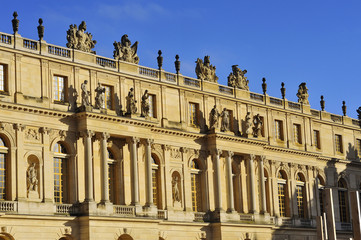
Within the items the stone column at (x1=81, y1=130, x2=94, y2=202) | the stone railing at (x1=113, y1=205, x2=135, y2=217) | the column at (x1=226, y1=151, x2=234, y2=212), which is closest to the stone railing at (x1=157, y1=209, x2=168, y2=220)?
the stone railing at (x1=113, y1=205, x2=135, y2=217)

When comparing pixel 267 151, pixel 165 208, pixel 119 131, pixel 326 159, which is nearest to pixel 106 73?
pixel 119 131

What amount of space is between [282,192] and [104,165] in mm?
20106

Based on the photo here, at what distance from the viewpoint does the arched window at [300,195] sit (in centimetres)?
6081

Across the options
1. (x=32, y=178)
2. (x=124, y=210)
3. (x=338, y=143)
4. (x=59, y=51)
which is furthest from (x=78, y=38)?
(x=338, y=143)

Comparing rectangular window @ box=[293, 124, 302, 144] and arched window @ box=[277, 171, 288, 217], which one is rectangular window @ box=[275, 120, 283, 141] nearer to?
rectangular window @ box=[293, 124, 302, 144]

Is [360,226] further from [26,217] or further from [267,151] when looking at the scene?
[267,151]

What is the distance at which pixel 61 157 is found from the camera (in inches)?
1738

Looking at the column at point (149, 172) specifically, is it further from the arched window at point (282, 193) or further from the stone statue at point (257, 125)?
the arched window at point (282, 193)

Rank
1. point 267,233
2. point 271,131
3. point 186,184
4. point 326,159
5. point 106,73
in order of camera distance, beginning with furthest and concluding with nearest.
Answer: point 326,159 → point 271,131 → point 267,233 → point 186,184 → point 106,73

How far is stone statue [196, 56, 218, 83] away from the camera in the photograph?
54.8 m

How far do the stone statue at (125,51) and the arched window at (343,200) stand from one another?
25.9 metres

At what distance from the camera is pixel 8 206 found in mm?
40312

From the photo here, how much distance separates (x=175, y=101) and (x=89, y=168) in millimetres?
10325

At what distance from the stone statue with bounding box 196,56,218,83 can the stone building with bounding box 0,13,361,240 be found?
86 millimetres
